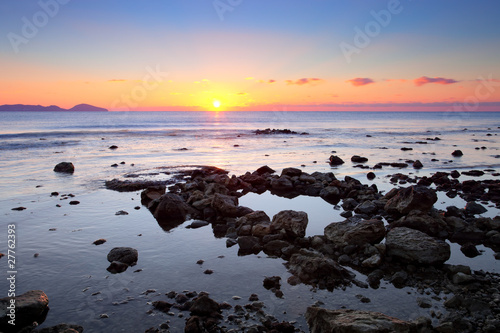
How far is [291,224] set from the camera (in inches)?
434

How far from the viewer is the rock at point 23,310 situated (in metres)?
6.32

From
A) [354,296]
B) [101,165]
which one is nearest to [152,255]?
[354,296]

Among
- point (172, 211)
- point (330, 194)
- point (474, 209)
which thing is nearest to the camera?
point (172, 211)

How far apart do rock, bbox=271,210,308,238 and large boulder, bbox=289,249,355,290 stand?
207cm

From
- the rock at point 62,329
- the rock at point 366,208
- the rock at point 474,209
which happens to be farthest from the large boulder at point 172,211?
the rock at point 474,209

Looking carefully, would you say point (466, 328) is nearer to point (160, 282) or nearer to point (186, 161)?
point (160, 282)

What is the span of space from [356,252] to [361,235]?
0.63 m

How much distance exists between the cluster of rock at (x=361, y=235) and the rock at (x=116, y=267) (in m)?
3.36

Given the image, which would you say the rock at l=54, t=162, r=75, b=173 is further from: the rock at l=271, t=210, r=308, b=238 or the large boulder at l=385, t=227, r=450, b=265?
the large boulder at l=385, t=227, r=450, b=265

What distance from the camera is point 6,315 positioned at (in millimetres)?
6340

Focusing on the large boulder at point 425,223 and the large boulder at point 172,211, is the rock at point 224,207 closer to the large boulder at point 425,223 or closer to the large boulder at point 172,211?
the large boulder at point 172,211

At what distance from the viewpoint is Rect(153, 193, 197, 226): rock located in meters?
13.5

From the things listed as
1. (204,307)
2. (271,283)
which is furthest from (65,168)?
(204,307)

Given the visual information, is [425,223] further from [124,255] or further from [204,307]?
[124,255]
